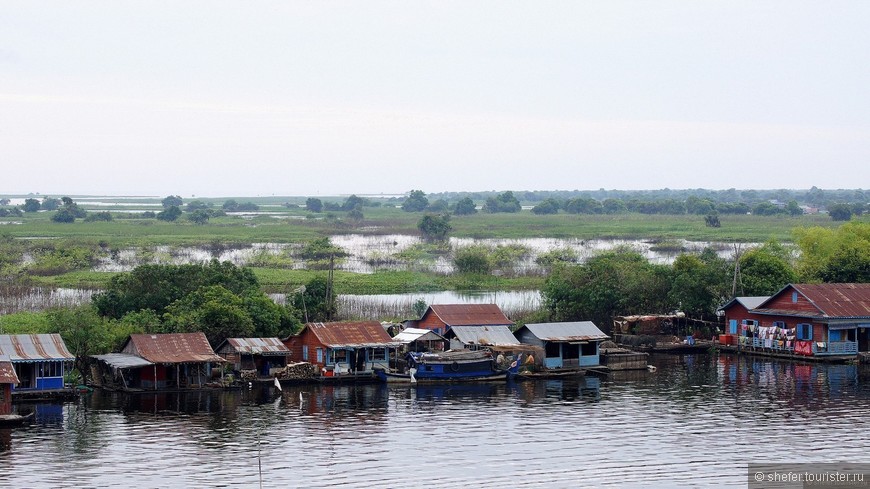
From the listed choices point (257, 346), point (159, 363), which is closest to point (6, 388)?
point (159, 363)

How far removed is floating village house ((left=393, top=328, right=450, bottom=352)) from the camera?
46625 mm

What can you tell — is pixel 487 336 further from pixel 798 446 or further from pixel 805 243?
pixel 805 243

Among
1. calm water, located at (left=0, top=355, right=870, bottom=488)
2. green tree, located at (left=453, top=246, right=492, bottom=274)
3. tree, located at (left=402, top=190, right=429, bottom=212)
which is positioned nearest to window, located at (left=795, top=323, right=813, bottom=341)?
calm water, located at (left=0, top=355, right=870, bottom=488)

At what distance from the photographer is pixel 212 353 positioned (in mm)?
41438

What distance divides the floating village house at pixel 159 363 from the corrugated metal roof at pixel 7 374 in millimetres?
4947

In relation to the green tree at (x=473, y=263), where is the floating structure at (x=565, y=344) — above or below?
below

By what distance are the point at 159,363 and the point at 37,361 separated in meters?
4.31

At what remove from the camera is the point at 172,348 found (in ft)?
135

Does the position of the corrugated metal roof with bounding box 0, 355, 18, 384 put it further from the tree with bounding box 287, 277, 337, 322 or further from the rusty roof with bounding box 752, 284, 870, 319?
the rusty roof with bounding box 752, 284, 870, 319

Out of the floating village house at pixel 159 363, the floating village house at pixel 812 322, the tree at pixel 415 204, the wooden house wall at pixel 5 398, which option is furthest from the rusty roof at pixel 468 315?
the tree at pixel 415 204

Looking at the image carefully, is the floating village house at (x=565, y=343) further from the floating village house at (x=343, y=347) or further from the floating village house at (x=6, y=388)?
the floating village house at (x=6, y=388)

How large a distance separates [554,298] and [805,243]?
20.4 meters

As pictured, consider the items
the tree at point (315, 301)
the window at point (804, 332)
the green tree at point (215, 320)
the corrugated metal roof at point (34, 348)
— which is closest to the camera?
the corrugated metal roof at point (34, 348)

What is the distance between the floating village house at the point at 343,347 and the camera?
43594 millimetres
